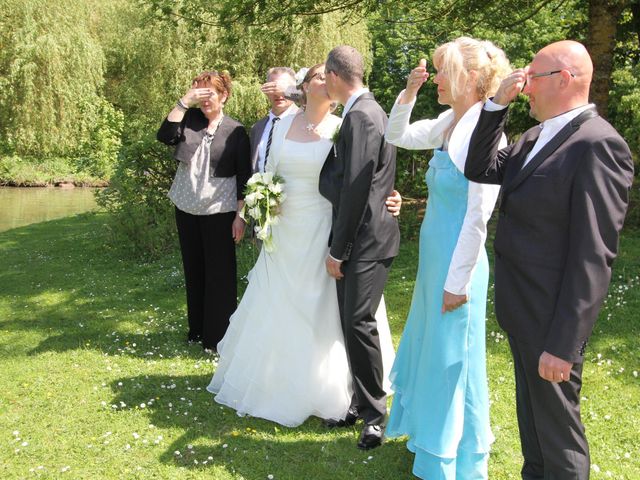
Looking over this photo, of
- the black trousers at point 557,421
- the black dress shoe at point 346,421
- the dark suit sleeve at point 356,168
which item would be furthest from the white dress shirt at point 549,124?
the black dress shoe at point 346,421

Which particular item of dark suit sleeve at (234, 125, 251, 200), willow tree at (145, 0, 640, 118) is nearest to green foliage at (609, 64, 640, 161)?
willow tree at (145, 0, 640, 118)

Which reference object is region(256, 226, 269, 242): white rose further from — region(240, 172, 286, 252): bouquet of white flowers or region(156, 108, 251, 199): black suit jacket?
region(156, 108, 251, 199): black suit jacket

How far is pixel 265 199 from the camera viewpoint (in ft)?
15.5

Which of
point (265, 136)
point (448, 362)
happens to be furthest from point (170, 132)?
point (448, 362)

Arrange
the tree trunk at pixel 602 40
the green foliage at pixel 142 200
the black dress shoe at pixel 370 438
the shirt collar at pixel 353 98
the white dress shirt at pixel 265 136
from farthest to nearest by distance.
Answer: the green foliage at pixel 142 200
the tree trunk at pixel 602 40
the white dress shirt at pixel 265 136
the black dress shoe at pixel 370 438
the shirt collar at pixel 353 98

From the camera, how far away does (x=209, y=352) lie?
6176 millimetres

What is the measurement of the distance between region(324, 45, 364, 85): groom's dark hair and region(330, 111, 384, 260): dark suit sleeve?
0.27m

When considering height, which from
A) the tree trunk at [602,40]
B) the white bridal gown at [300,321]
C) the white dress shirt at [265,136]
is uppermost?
the tree trunk at [602,40]

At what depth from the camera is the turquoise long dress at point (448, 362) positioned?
3.53 meters

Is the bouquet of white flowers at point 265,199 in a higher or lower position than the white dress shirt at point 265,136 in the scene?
lower

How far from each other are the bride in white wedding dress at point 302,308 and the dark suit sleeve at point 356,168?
0.49 m

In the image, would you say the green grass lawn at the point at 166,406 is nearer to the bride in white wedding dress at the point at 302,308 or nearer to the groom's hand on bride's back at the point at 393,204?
the bride in white wedding dress at the point at 302,308

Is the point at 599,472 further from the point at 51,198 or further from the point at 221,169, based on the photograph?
the point at 51,198

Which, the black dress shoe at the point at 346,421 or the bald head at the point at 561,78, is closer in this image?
the bald head at the point at 561,78
